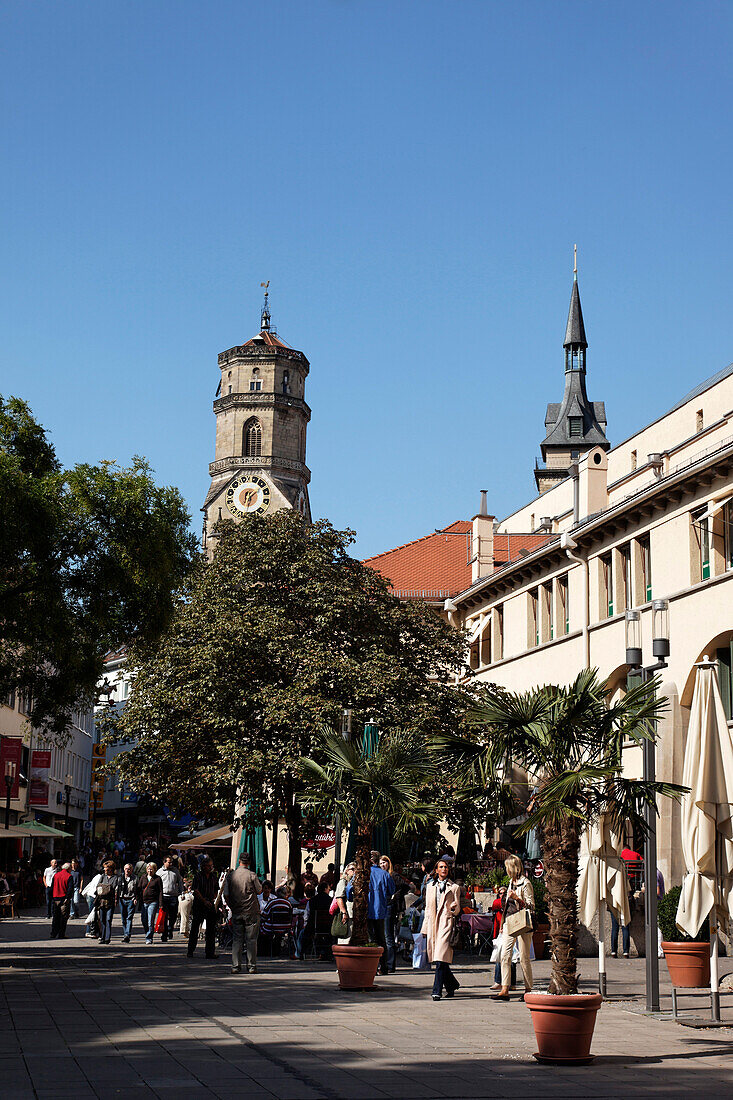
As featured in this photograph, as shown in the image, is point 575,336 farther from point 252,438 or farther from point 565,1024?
point 565,1024

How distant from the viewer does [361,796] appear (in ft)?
59.7

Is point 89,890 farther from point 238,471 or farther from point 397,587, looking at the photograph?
point 238,471

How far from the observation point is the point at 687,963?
50.8 ft

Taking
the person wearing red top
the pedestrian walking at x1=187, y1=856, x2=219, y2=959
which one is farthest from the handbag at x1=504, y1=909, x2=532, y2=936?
the person wearing red top

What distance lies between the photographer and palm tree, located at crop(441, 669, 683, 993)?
10.6 metres

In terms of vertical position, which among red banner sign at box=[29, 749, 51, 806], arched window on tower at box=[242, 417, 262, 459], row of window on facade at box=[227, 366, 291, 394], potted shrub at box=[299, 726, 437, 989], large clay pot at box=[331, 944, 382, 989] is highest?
row of window on facade at box=[227, 366, 291, 394]

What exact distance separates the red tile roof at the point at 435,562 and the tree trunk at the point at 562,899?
126ft

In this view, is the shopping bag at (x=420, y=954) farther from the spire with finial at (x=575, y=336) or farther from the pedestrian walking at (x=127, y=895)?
the spire with finial at (x=575, y=336)

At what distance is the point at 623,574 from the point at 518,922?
64.5ft

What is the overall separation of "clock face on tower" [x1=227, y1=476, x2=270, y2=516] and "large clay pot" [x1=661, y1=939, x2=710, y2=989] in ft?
338

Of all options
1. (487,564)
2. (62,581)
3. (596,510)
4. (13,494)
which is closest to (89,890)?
(62,581)

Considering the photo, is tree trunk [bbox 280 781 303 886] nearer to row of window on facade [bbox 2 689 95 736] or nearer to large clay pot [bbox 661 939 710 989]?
row of window on facade [bbox 2 689 95 736]

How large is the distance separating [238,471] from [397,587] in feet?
224

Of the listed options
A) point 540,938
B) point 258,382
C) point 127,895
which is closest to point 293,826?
point 127,895
